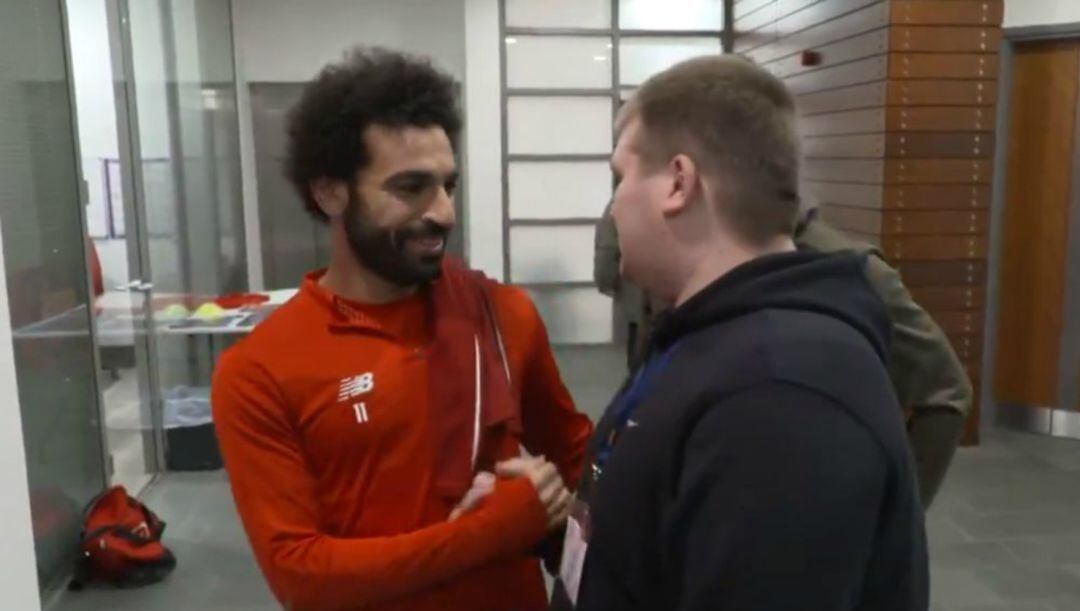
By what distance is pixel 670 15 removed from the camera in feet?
24.4

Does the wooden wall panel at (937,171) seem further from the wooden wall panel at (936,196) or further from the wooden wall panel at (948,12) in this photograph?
the wooden wall panel at (948,12)

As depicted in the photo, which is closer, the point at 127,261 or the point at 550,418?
the point at 550,418

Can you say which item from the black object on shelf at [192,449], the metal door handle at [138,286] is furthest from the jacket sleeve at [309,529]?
the black object on shelf at [192,449]

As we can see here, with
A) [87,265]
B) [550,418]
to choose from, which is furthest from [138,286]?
[550,418]

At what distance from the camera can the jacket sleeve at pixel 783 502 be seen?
0.74 m

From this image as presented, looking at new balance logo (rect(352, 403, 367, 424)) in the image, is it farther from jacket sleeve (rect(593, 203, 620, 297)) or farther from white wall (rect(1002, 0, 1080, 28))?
white wall (rect(1002, 0, 1080, 28))

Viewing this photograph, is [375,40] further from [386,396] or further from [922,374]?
[386,396]

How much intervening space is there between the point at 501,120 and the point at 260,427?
631 centimetres

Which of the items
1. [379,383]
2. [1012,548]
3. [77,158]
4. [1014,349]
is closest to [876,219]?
[1014,349]

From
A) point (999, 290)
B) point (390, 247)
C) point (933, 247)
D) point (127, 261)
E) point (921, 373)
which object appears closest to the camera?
point (390, 247)

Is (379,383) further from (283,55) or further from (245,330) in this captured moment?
(283,55)

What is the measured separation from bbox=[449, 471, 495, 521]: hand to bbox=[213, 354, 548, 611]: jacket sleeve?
1 cm

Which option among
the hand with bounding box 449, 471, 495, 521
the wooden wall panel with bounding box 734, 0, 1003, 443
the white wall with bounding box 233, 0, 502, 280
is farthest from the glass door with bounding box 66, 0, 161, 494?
the wooden wall panel with bounding box 734, 0, 1003, 443

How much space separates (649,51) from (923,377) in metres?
6.05
